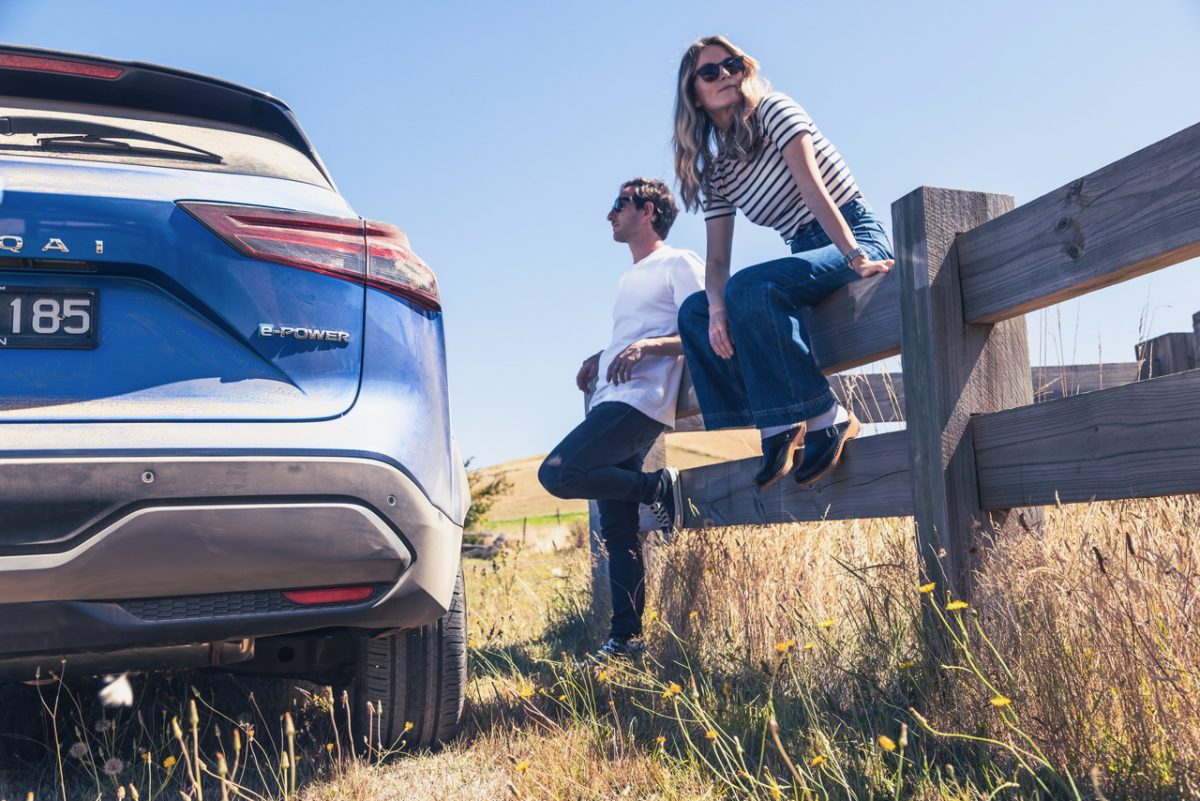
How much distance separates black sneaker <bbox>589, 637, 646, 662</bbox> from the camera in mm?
4184

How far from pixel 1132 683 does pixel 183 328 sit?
7.04ft

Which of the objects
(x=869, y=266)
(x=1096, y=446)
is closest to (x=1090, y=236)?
(x=1096, y=446)

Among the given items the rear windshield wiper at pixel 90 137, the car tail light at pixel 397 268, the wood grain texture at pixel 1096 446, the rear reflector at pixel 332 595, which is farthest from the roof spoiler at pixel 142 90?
the wood grain texture at pixel 1096 446

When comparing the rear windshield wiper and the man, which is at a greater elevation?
the rear windshield wiper

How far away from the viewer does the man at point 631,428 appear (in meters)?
4.33

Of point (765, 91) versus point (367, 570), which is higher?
point (765, 91)

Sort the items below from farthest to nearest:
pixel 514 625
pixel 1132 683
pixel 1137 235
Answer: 1. pixel 514 625
2. pixel 1137 235
3. pixel 1132 683

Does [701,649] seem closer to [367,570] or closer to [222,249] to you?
[367,570]

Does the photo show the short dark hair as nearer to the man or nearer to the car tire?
the man

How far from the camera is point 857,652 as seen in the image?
126 inches

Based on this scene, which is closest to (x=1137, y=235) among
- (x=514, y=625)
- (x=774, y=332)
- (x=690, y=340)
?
(x=774, y=332)

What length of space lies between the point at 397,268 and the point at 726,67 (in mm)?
1716

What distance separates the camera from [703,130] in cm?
378

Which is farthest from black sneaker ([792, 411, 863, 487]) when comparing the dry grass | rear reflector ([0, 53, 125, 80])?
rear reflector ([0, 53, 125, 80])
